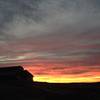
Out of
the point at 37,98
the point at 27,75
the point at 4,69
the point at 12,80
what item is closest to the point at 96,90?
the point at 37,98

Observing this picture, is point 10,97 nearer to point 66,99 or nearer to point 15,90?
point 15,90

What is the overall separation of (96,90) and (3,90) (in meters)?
12.3

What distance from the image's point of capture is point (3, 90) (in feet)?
111

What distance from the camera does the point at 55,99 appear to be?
94.7 feet

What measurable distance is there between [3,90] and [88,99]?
11854mm

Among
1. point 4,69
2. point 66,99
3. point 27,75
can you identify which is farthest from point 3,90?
point 27,75

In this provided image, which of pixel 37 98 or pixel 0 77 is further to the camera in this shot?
pixel 0 77

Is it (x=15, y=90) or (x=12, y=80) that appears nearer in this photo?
(x=15, y=90)

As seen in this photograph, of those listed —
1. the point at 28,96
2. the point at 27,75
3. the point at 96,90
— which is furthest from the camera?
the point at 27,75

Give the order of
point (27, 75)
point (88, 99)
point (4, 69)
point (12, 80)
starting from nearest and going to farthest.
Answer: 1. point (88, 99)
2. point (12, 80)
3. point (4, 69)
4. point (27, 75)

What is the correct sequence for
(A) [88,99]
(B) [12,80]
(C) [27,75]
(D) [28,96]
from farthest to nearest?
(C) [27,75]
(B) [12,80]
(D) [28,96]
(A) [88,99]

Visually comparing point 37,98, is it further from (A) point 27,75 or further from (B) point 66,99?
(A) point 27,75

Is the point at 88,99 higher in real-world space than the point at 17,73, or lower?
lower

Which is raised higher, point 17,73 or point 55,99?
point 17,73
